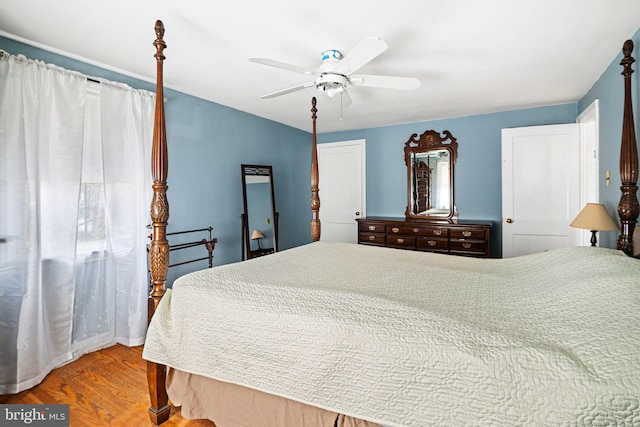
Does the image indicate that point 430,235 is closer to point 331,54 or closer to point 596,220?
point 596,220

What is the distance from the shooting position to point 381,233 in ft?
14.6

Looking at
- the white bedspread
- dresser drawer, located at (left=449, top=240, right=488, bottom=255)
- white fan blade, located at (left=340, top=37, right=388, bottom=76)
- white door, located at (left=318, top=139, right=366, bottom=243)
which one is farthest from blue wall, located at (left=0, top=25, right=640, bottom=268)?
the white bedspread

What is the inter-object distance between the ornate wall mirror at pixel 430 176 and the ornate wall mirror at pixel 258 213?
199 centimetres

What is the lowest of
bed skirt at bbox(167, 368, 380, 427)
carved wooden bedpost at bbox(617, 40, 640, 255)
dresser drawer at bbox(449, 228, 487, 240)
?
bed skirt at bbox(167, 368, 380, 427)

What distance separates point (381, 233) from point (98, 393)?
3.45 m

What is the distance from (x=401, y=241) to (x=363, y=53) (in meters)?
2.97

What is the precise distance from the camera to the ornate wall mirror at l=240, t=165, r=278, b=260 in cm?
389

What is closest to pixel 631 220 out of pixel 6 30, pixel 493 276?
pixel 493 276

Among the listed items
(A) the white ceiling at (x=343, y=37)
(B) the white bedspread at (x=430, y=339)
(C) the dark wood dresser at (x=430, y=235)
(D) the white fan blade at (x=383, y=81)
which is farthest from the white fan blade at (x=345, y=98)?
(C) the dark wood dresser at (x=430, y=235)

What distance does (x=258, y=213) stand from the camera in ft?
13.4

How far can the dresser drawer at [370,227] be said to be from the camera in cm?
445

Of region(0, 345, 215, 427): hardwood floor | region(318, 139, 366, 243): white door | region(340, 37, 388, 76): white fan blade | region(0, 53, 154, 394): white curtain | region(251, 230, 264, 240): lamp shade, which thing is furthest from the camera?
region(318, 139, 366, 243): white door

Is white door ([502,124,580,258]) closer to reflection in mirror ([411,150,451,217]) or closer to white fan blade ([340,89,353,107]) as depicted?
reflection in mirror ([411,150,451,217])

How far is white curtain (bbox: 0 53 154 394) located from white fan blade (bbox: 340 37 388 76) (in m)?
1.92
